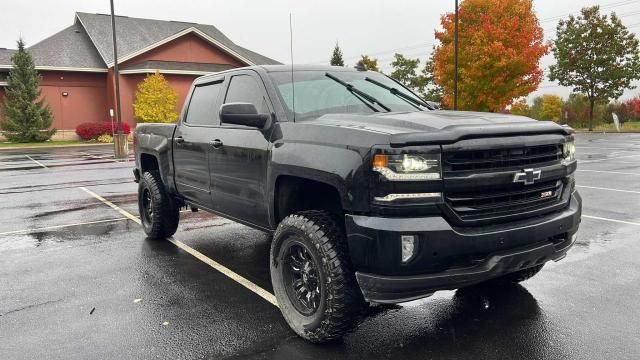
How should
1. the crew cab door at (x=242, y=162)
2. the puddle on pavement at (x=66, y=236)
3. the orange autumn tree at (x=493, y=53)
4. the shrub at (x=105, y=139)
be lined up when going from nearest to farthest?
the crew cab door at (x=242, y=162)
the puddle on pavement at (x=66, y=236)
the orange autumn tree at (x=493, y=53)
the shrub at (x=105, y=139)

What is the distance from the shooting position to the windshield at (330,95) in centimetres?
433

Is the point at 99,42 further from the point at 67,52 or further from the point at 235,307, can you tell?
the point at 235,307

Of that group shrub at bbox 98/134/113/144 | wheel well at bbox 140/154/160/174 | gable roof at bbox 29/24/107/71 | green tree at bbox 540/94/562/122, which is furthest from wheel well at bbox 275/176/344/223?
green tree at bbox 540/94/562/122

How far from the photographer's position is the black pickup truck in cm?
309

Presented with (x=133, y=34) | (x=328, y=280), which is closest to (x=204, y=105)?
(x=328, y=280)

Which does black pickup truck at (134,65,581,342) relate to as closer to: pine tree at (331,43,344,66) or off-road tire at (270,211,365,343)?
off-road tire at (270,211,365,343)

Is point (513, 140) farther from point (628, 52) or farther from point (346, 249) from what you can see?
point (628, 52)

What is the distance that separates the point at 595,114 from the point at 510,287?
48.9 m

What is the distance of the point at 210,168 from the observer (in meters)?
5.09

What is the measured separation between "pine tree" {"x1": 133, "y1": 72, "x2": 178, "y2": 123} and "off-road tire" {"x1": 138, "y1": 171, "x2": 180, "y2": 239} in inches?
1127

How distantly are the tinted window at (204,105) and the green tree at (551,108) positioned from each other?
52557mm

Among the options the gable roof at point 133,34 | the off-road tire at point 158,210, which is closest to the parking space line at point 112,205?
the off-road tire at point 158,210

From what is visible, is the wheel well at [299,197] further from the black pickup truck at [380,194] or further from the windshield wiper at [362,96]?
the windshield wiper at [362,96]

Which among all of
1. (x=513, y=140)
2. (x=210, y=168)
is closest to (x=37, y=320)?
(x=210, y=168)
